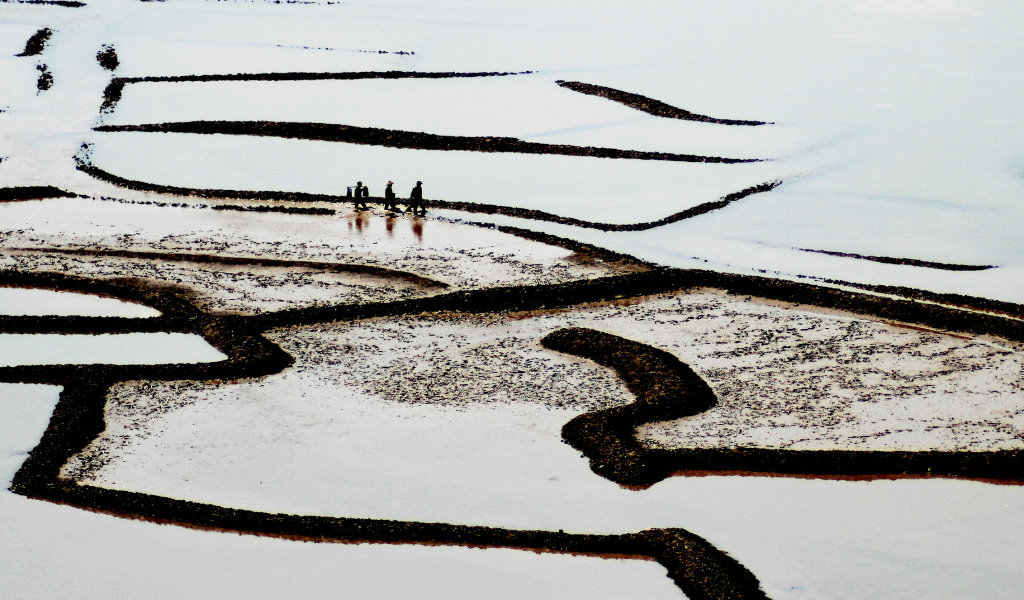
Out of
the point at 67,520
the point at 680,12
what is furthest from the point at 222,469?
the point at 680,12

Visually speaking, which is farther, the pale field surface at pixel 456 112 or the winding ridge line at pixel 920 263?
the pale field surface at pixel 456 112

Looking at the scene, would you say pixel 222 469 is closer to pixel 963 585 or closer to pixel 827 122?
pixel 963 585

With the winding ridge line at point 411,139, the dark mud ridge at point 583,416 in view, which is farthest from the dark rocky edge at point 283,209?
the dark mud ridge at point 583,416

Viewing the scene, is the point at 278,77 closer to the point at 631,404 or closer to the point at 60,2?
the point at 60,2

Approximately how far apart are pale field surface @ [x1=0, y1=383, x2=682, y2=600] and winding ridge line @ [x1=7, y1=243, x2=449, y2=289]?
7674mm

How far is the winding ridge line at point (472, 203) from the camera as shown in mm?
19500

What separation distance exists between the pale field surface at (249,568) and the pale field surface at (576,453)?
1.87 ft

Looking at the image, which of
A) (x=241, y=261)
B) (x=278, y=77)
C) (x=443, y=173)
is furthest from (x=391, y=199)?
(x=278, y=77)

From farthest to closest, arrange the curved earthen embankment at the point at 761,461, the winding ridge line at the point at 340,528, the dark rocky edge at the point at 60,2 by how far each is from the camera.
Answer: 1. the dark rocky edge at the point at 60,2
2. the curved earthen embankment at the point at 761,461
3. the winding ridge line at the point at 340,528

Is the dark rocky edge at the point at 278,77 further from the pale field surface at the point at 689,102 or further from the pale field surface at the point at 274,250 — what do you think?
the pale field surface at the point at 274,250

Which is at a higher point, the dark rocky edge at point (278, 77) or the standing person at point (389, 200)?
the dark rocky edge at point (278, 77)

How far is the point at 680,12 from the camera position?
37.5 metres

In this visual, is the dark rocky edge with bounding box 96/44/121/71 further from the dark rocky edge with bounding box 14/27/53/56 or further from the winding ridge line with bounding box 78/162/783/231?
the winding ridge line with bounding box 78/162/783/231

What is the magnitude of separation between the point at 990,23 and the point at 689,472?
31632 mm
